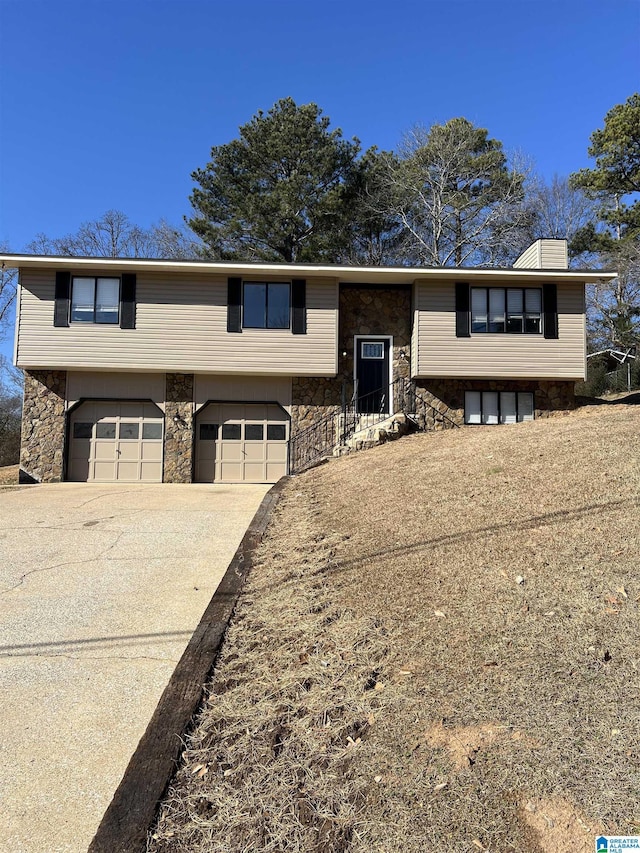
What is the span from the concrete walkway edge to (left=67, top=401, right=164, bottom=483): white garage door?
10591mm

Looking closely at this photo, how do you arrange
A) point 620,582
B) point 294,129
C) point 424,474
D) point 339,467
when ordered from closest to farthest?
point 620,582 < point 424,474 < point 339,467 < point 294,129

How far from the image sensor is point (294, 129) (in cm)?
2183

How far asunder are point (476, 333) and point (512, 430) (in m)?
5.32

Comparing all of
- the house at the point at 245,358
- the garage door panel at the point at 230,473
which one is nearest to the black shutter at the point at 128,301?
the house at the point at 245,358

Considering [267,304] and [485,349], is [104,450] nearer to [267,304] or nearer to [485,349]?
[267,304]

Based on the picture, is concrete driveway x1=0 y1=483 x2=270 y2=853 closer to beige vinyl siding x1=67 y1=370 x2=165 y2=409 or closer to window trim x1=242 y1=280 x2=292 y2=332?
beige vinyl siding x1=67 y1=370 x2=165 y2=409

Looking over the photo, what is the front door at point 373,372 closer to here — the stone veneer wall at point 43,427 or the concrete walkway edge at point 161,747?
the stone veneer wall at point 43,427

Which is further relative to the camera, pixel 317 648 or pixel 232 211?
pixel 232 211

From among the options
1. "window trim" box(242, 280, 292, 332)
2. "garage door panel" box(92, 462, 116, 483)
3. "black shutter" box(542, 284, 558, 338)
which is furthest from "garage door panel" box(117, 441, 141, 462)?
"black shutter" box(542, 284, 558, 338)

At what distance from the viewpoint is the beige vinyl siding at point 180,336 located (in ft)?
44.5

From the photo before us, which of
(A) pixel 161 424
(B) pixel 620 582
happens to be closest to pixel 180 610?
(B) pixel 620 582

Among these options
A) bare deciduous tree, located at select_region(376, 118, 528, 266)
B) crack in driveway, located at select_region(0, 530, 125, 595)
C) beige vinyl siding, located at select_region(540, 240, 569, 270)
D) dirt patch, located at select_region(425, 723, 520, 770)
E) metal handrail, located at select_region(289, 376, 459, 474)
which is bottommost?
dirt patch, located at select_region(425, 723, 520, 770)

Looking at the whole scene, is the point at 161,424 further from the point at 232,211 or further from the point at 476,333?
the point at 232,211

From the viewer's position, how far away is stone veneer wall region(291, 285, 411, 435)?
14.5 meters
